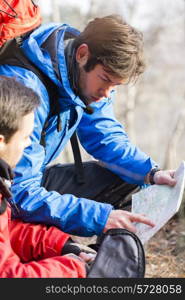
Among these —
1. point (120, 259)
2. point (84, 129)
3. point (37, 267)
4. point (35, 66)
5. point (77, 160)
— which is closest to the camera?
point (37, 267)

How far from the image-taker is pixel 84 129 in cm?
394

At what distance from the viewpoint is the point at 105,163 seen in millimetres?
3943

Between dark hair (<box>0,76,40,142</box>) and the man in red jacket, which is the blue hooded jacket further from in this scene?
dark hair (<box>0,76,40,142</box>)

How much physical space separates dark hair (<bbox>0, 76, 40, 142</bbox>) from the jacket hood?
618 millimetres

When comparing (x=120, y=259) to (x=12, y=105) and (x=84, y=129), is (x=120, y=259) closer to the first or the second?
(x=12, y=105)

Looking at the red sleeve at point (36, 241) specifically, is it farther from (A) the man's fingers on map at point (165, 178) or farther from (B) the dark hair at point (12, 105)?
(A) the man's fingers on map at point (165, 178)

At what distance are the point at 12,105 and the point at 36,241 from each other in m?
0.86

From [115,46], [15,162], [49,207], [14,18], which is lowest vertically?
[49,207]

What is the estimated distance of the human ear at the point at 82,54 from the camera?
328 centimetres

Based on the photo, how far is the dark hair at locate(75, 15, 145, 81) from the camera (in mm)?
3207

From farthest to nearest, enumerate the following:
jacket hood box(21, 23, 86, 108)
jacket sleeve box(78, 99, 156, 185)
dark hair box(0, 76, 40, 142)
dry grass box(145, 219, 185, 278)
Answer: jacket sleeve box(78, 99, 156, 185), dry grass box(145, 219, 185, 278), jacket hood box(21, 23, 86, 108), dark hair box(0, 76, 40, 142)

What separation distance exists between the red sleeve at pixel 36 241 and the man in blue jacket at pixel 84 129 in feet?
0.26

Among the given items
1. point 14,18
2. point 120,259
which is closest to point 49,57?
point 14,18

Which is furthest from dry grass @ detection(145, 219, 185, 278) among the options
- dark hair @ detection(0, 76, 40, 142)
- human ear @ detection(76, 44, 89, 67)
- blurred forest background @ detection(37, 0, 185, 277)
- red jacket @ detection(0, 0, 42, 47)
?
red jacket @ detection(0, 0, 42, 47)
